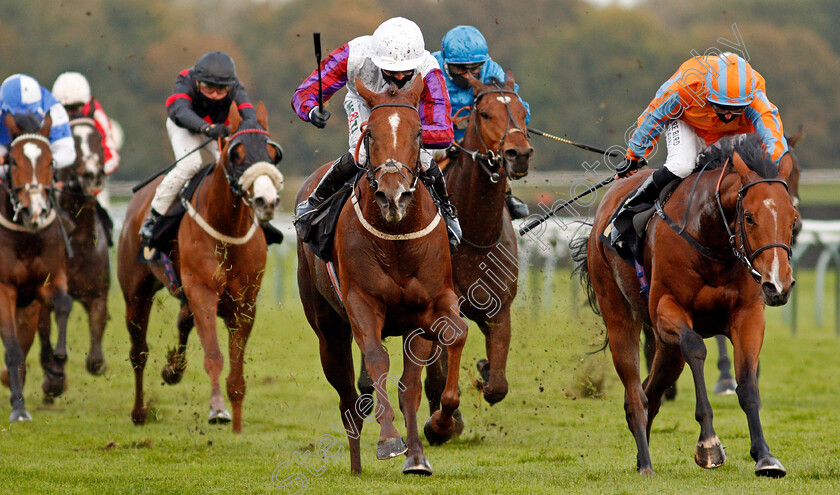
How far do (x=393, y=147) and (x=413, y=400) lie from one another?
120cm

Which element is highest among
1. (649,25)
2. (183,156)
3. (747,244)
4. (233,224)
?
(649,25)

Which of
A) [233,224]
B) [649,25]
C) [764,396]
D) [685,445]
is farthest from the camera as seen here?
[649,25]

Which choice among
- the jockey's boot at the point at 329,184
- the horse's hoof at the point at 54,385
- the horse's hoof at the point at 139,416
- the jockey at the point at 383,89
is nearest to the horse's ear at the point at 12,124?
the horse's hoof at the point at 54,385

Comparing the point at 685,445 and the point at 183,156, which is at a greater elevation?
the point at 183,156

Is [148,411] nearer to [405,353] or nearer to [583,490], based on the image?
[405,353]

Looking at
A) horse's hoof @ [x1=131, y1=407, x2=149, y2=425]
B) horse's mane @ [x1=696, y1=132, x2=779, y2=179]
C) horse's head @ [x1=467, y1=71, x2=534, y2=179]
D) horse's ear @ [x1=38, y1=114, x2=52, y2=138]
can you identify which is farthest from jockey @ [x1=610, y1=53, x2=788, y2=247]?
horse's ear @ [x1=38, y1=114, x2=52, y2=138]

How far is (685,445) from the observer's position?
23.3ft

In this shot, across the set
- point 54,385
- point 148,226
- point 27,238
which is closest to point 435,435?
point 148,226

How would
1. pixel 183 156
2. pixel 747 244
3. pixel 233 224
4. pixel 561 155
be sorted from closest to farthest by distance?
pixel 747 244 < pixel 233 224 < pixel 183 156 < pixel 561 155

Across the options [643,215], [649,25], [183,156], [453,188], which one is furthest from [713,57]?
[649,25]

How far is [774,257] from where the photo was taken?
197 inches

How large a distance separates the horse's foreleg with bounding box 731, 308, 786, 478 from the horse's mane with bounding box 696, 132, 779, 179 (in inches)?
26.1

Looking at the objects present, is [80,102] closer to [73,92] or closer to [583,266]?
[73,92]

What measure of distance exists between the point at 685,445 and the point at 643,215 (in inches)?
69.2
